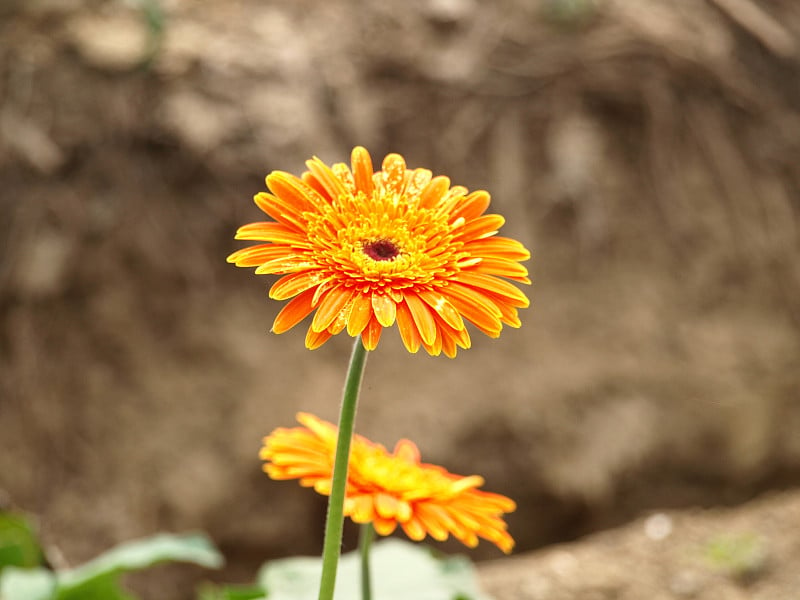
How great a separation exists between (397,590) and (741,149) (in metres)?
2.83

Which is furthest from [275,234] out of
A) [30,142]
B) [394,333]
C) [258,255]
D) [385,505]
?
[30,142]

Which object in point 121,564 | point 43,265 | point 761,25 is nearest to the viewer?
point 121,564

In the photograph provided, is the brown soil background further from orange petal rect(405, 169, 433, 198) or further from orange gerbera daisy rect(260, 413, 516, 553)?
orange petal rect(405, 169, 433, 198)

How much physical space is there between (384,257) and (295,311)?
115 mm

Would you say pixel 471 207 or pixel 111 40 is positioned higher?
pixel 111 40

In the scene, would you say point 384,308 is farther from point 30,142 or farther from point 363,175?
point 30,142

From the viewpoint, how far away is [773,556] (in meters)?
3.08

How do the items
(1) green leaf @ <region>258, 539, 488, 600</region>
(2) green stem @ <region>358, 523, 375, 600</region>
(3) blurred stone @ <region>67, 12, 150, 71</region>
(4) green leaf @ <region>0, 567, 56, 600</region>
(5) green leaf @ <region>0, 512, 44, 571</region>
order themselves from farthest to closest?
(3) blurred stone @ <region>67, 12, 150, 71</region>
(5) green leaf @ <region>0, 512, 44, 571</region>
(4) green leaf @ <region>0, 567, 56, 600</region>
(1) green leaf @ <region>258, 539, 488, 600</region>
(2) green stem @ <region>358, 523, 375, 600</region>

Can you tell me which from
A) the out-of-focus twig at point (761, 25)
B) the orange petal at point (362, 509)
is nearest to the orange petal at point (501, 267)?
the orange petal at point (362, 509)

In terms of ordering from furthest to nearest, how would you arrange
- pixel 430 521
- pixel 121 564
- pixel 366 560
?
pixel 121 564, pixel 366 560, pixel 430 521

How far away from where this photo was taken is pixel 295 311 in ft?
3.07

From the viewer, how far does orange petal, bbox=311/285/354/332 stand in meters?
0.90

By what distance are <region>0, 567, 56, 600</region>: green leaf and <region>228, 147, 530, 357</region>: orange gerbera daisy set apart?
984mm

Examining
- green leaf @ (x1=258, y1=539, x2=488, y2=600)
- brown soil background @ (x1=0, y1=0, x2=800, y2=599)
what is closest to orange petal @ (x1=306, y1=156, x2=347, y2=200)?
green leaf @ (x1=258, y1=539, x2=488, y2=600)
